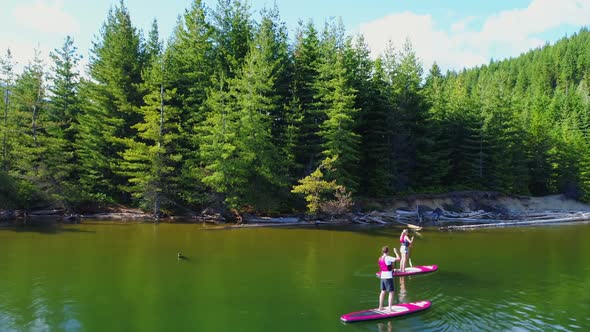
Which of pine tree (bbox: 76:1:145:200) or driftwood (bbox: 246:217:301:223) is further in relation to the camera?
pine tree (bbox: 76:1:145:200)

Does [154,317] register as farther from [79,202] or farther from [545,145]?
[545,145]

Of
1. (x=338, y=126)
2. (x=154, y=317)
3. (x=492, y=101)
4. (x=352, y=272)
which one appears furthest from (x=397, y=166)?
(x=154, y=317)

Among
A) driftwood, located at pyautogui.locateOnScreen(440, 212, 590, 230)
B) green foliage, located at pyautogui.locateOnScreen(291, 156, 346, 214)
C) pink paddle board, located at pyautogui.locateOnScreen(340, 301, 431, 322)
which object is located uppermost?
green foliage, located at pyautogui.locateOnScreen(291, 156, 346, 214)

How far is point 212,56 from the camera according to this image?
Result: 44938 millimetres

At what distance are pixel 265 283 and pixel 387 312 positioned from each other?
5.41m

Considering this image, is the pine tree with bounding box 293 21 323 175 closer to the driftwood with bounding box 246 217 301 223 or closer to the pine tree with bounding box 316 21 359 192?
the pine tree with bounding box 316 21 359 192

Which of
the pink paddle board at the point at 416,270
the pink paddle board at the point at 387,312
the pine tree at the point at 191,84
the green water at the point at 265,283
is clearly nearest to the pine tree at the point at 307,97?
the pine tree at the point at 191,84

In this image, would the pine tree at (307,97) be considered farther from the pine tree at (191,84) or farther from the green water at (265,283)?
the green water at (265,283)

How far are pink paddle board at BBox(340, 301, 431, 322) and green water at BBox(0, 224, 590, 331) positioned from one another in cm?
26

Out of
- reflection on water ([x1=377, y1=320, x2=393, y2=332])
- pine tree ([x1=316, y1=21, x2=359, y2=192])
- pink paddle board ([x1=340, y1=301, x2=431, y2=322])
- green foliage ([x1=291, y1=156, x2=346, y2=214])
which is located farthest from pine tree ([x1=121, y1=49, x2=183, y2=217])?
reflection on water ([x1=377, y1=320, x2=393, y2=332])

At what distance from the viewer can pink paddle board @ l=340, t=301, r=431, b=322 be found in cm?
1280

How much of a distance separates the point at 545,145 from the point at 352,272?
1944 inches

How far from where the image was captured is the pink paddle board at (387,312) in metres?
12.8

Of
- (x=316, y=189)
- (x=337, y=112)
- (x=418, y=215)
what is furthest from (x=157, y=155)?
(x=418, y=215)
